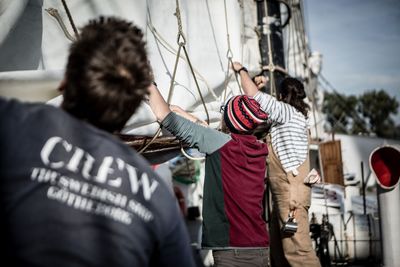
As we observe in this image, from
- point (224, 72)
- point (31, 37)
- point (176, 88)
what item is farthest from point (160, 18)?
point (31, 37)

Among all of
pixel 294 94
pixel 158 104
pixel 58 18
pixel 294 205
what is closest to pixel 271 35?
pixel 294 94

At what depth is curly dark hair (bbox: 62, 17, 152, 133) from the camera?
2.98ft

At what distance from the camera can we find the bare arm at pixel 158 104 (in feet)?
5.95

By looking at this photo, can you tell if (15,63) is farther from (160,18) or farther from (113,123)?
(113,123)

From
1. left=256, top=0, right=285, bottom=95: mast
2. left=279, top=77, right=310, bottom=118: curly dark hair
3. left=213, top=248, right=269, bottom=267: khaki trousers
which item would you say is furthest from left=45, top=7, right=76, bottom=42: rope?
left=256, top=0, right=285, bottom=95: mast

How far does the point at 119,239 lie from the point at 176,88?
184 cm

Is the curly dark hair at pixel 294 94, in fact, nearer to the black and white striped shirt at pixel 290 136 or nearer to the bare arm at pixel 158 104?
the black and white striped shirt at pixel 290 136

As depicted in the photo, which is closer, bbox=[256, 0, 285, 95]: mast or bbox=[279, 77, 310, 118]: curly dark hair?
bbox=[279, 77, 310, 118]: curly dark hair

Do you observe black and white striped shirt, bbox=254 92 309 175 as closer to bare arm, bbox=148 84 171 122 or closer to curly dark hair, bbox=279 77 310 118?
curly dark hair, bbox=279 77 310 118

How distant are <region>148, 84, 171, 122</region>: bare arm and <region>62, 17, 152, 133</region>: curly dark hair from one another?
830 millimetres

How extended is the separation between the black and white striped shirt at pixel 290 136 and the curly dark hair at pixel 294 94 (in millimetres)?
45

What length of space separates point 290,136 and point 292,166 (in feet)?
0.79

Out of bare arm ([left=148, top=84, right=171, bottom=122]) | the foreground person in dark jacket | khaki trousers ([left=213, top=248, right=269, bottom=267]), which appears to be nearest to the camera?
the foreground person in dark jacket

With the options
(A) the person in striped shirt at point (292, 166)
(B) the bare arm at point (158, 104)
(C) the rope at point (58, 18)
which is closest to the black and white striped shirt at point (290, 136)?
(A) the person in striped shirt at point (292, 166)
